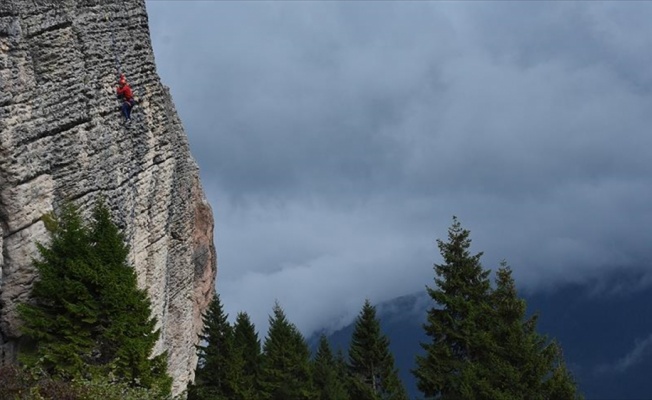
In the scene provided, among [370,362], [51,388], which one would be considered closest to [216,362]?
[370,362]

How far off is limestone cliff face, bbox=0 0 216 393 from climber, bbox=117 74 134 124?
30 centimetres

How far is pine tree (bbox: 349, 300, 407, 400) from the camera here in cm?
4375

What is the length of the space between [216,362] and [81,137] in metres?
15.4

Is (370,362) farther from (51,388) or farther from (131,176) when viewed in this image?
(51,388)

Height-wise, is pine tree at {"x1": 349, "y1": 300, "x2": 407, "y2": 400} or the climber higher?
the climber

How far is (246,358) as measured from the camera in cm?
4641

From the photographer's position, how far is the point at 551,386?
35000 mm

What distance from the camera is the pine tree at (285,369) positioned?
140ft

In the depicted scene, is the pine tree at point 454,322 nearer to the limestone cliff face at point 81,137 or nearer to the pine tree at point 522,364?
the pine tree at point 522,364

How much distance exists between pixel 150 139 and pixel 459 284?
15383 mm

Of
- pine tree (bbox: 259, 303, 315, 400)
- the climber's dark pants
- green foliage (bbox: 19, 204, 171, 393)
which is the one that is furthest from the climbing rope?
pine tree (bbox: 259, 303, 315, 400)

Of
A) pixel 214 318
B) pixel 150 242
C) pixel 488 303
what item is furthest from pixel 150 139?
pixel 488 303

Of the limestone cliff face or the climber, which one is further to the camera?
the climber

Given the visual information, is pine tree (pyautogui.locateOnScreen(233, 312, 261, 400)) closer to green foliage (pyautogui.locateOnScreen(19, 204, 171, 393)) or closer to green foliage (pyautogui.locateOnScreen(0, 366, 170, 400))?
green foliage (pyautogui.locateOnScreen(19, 204, 171, 393))
